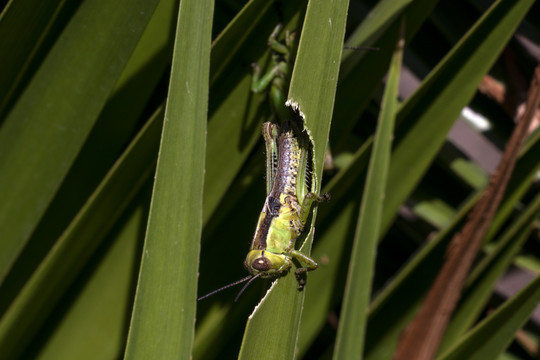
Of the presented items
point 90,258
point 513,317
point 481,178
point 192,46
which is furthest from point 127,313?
point 481,178

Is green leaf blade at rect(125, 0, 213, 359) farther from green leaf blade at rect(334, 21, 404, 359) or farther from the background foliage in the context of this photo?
green leaf blade at rect(334, 21, 404, 359)

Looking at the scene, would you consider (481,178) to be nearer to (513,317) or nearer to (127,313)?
(513,317)

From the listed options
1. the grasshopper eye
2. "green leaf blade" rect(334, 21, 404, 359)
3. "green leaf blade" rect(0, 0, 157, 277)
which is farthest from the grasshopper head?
"green leaf blade" rect(0, 0, 157, 277)

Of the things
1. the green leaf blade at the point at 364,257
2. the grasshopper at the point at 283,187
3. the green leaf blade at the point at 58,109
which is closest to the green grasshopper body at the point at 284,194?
the grasshopper at the point at 283,187

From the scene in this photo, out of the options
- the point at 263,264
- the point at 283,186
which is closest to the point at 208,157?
the point at 283,186

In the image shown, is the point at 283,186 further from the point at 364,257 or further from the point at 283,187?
the point at 364,257

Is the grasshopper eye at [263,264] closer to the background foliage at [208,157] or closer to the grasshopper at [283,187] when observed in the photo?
the grasshopper at [283,187]
